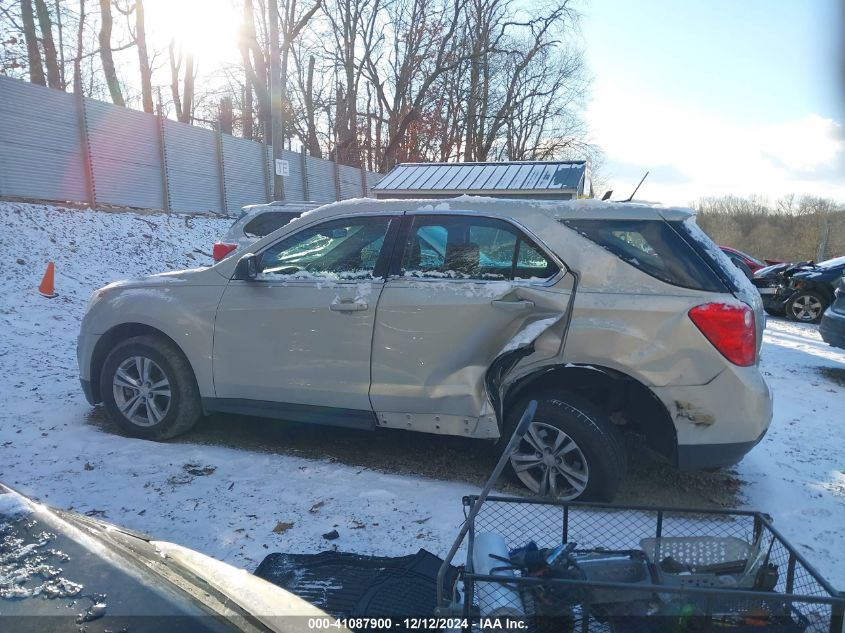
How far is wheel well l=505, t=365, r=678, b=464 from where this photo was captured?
327 cm

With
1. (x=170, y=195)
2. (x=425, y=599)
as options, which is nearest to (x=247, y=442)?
(x=425, y=599)

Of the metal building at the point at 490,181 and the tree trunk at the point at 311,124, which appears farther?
the tree trunk at the point at 311,124

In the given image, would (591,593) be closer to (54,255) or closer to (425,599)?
(425,599)

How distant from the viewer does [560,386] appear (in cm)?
344

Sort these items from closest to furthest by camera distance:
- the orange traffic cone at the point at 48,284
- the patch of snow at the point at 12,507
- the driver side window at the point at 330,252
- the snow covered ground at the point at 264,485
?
1. the patch of snow at the point at 12,507
2. the snow covered ground at the point at 264,485
3. the driver side window at the point at 330,252
4. the orange traffic cone at the point at 48,284

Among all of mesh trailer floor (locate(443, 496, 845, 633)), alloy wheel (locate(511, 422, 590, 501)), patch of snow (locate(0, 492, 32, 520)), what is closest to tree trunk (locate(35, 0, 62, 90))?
alloy wheel (locate(511, 422, 590, 501))

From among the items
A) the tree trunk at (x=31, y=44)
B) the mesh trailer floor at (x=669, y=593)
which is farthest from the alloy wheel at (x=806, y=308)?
the tree trunk at (x=31, y=44)

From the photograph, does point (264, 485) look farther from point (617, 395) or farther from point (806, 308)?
point (806, 308)

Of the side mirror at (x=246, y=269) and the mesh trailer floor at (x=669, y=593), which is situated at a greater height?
the side mirror at (x=246, y=269)

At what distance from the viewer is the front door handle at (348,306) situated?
3648 mm

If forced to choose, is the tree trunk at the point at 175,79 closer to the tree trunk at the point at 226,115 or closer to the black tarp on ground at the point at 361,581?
the tree trunk at the point at 226,115

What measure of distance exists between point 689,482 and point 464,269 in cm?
202

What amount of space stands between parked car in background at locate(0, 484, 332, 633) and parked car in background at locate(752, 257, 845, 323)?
11.2m

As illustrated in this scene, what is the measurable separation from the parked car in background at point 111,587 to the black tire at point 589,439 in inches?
75.5
